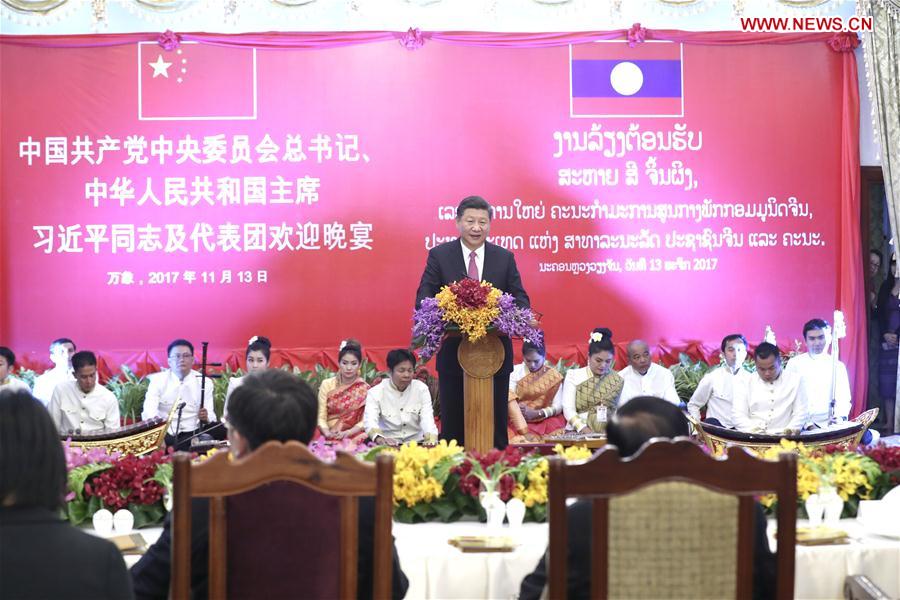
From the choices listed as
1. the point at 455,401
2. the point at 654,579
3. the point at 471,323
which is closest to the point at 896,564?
the point at 654,579

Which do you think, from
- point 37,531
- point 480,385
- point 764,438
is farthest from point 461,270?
point 37,531

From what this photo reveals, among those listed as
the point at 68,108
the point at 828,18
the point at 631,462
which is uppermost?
the point at 828,18

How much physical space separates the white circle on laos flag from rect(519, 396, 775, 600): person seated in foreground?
565 cm

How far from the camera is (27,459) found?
66.8 inches

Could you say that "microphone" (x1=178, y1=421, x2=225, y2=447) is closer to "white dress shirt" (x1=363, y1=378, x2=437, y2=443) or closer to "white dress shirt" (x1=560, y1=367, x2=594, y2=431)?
"white dress shirt" (x1=363, y1=378, x2=437, y2=443)

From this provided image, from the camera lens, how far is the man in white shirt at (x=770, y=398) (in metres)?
6.25

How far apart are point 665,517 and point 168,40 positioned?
6262 millimetres

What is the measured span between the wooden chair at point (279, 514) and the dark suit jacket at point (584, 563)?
351 millimetres

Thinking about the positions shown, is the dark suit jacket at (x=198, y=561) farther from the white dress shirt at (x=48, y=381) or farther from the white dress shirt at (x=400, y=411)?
the white dress shirt at (x=48, y=381)

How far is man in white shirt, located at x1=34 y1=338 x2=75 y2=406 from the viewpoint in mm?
6910

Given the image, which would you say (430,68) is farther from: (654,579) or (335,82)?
(654,579)

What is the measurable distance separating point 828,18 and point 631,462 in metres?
6.56

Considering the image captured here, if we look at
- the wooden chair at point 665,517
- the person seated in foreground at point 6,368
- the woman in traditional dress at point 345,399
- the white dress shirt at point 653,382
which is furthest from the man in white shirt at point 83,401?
the wooden chair at point 665,517

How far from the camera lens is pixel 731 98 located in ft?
25.1
